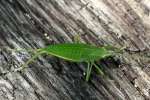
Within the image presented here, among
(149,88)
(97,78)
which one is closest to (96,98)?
(97,78)

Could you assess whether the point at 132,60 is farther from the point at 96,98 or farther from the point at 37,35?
A: the point at 37,35

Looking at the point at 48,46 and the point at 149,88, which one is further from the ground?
the point at 48,46

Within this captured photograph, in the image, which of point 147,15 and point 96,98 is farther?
point 147,15
